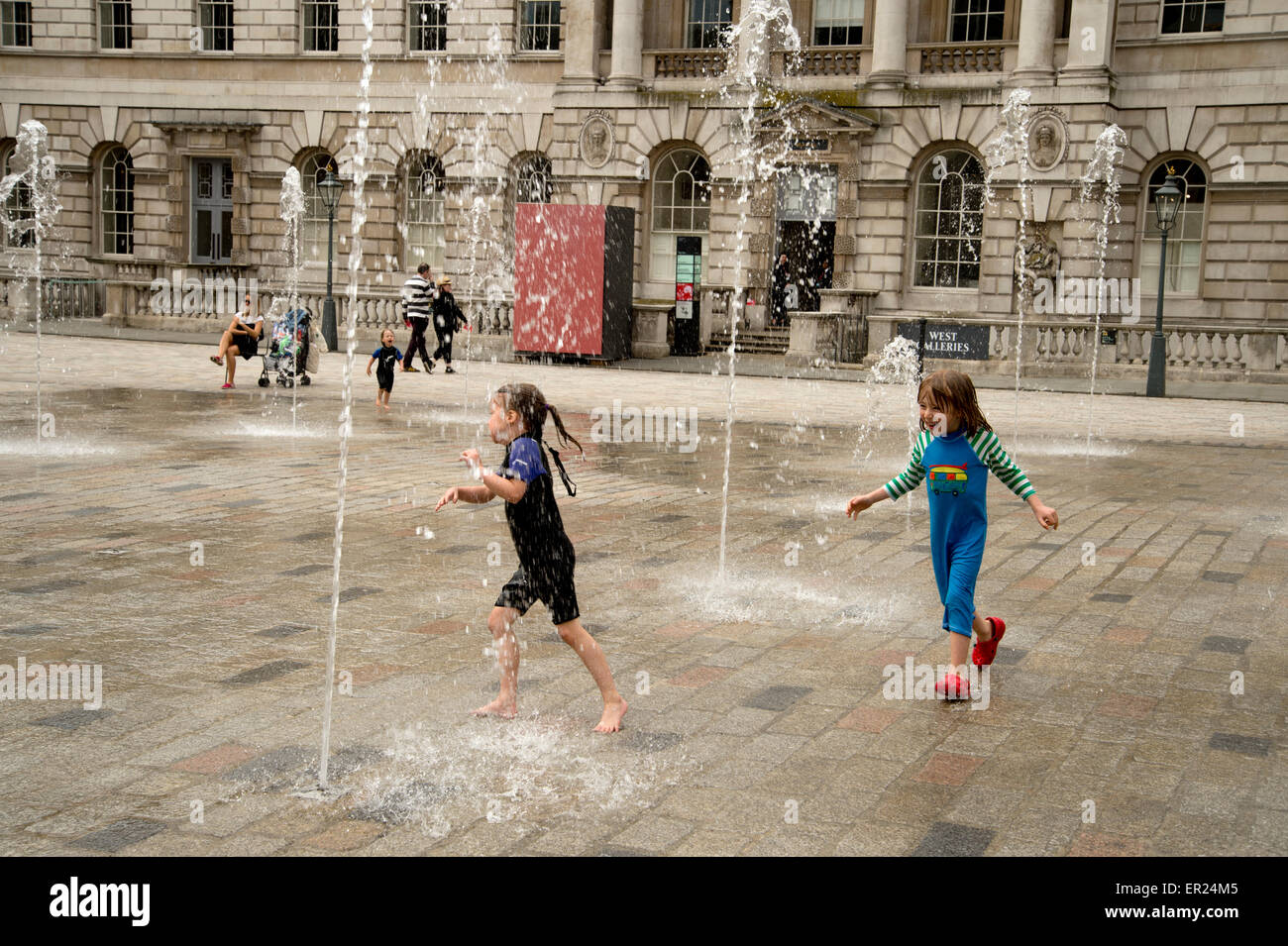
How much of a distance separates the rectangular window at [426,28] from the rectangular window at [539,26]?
77.4 inches

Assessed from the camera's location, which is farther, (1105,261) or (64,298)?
(64,298)

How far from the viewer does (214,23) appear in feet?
120

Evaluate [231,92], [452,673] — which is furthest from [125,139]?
[452,673]

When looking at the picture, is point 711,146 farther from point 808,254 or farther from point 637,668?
point 637,668

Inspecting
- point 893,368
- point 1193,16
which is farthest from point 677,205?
point 1193,16

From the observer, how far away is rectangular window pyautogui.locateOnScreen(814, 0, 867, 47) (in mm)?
31312

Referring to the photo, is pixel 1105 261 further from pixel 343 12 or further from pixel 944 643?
pixel 944 643

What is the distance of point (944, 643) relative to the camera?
6734mm

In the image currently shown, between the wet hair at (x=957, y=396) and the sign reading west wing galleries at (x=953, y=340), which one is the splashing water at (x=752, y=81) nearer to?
the sign reading west wing galleries at (x=953, y=340)

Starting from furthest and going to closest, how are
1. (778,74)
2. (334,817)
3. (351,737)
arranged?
1. (778,74)
2. (351,737)
3. (334,817)

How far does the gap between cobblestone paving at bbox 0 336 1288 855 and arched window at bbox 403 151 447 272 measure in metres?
22.9

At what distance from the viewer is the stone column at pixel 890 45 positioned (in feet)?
97.5

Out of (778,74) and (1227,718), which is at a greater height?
(778,74)

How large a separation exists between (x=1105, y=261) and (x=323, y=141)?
19.5 metres
